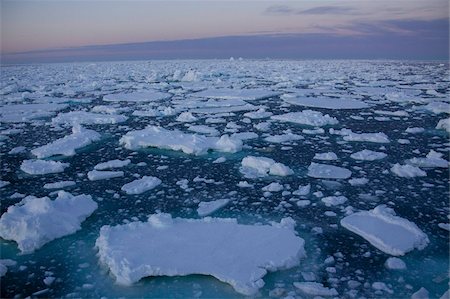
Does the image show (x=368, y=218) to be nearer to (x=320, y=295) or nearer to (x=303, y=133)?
(x=320, y=295)

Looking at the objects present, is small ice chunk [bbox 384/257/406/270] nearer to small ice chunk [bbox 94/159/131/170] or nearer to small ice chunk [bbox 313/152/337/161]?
small ice chunk [bbox 313/152/337/161]

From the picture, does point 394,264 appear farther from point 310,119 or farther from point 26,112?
point 26,112

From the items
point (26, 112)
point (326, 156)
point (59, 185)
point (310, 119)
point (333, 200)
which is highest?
point (26, 112)

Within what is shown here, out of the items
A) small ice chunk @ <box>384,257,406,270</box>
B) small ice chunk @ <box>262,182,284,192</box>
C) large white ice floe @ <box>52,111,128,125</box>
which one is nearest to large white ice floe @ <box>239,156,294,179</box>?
small ice chunk @ <box>262,182,284,192</box>

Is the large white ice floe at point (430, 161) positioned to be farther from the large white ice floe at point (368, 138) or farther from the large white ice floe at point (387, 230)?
the large white ice floe at point (387, 230)

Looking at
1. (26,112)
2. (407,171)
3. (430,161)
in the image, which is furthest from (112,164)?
(26,112)

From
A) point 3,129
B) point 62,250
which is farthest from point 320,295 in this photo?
point 3,129
